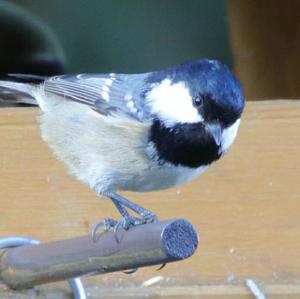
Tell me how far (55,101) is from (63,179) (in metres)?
0.23

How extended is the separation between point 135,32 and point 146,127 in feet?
0.86

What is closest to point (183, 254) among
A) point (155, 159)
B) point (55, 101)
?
point (155, 159)

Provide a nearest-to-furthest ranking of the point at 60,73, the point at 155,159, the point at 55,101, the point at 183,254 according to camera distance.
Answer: the point at 183,254 < the point at 155,159 < the point at 55,101 < the point at 60,73

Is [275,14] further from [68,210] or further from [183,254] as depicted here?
[183,254]

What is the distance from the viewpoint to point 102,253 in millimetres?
1228

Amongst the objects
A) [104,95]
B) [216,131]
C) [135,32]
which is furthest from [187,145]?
[135,32]

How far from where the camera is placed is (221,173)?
1806 millimetres

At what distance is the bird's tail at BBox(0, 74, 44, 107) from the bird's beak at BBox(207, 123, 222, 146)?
329 millimetres

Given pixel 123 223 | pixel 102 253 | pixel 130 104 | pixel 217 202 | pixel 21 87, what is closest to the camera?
pixel 102 253

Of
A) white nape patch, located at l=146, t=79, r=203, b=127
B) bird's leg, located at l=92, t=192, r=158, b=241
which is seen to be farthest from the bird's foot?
white nape patch, located at l=146, t=79, r=203, b=127

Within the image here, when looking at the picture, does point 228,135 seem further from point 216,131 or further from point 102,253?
point 102,253

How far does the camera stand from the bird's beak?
1.41 m

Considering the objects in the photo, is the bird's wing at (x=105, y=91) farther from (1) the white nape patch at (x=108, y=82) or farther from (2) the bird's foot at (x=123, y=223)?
(2) the bird's foot at (x=123, y=223)

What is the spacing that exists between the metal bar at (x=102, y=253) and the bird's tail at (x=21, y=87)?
0.36 meters
